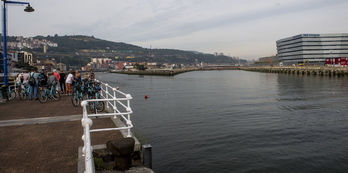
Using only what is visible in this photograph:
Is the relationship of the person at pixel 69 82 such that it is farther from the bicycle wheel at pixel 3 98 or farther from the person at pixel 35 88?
the bicycle wheel at pixel 3 98

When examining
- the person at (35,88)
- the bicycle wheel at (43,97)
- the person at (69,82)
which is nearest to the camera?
the bicycle wheel at (43,97)

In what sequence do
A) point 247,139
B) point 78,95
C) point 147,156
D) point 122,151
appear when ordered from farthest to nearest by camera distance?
1. point 78,95
2. point 247,139
3. point 147,156
4. point 122,151

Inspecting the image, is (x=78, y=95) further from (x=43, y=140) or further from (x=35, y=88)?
(x=43, y=140)

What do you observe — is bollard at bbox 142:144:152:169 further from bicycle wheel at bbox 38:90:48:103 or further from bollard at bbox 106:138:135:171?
bicycle wheel at bbox 38:90:48:103

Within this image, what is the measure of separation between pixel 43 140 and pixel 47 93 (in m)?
9.70

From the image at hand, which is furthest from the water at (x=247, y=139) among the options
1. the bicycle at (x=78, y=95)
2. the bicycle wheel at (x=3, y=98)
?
the bicycle wheel at (x=3, y=98)

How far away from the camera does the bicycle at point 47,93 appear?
53.3ft

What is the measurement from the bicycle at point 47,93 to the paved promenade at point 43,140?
13.5 feet

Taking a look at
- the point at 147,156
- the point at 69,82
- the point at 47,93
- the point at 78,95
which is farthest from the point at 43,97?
the point at 147,156

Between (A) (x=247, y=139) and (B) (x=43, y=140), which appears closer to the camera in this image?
(B) (x=43, y=140)

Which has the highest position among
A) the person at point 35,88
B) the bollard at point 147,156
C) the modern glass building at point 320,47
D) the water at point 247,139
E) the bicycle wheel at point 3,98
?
the modern glass building at point 320,47

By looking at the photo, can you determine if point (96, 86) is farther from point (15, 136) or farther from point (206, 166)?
point (206, 166)

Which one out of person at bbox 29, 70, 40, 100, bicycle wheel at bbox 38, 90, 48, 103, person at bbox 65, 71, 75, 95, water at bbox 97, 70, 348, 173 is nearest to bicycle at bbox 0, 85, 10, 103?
person at bbox 29, 70, 40, 100

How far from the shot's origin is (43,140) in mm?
7750
